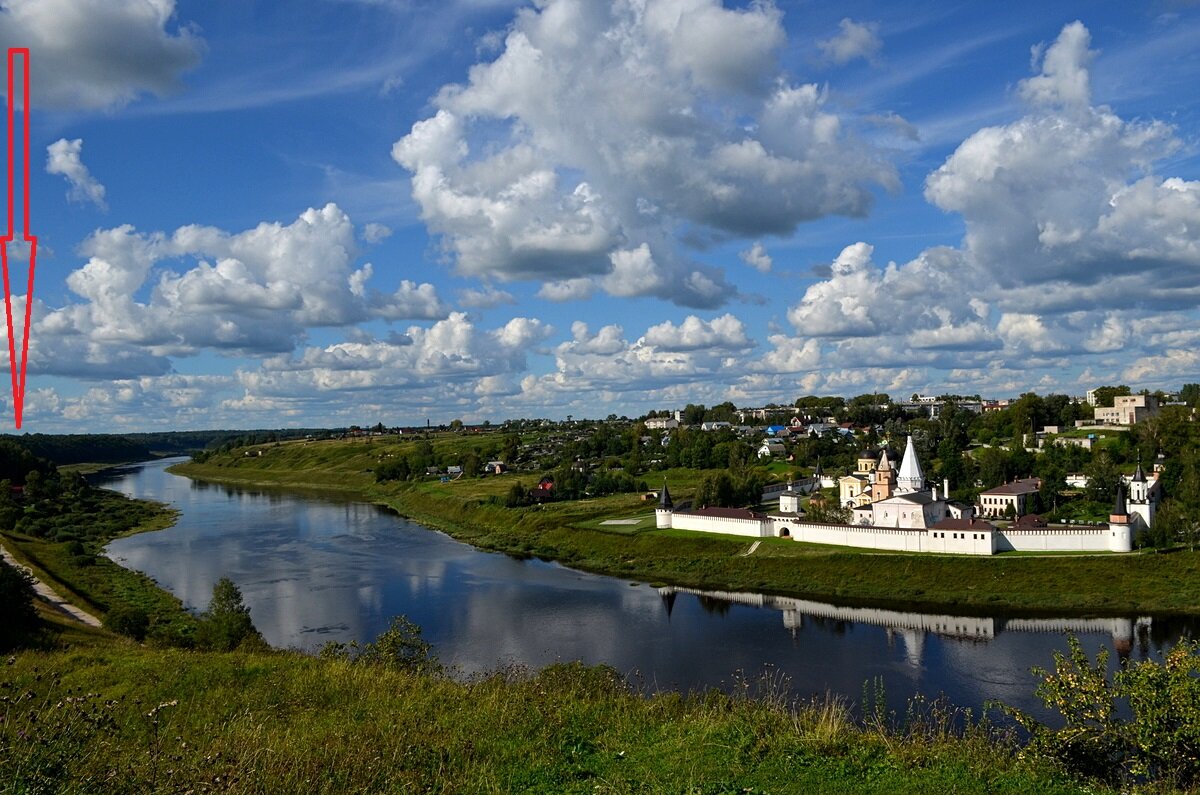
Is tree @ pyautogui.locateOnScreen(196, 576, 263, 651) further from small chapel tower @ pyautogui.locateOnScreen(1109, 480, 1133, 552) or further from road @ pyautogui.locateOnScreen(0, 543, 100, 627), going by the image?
small chapel tower @ pyautogui.locateOnScreen(1109, 480, 1133, 552)

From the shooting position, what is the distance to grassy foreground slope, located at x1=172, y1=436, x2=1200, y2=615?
32.4 m

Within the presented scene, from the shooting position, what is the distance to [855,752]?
8.84 meters

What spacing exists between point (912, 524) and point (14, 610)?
120 ft

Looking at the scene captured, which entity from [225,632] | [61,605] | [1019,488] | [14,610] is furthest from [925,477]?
[14,610]

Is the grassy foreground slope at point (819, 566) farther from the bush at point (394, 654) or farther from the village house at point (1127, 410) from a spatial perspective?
the village house at point (1127, 410)

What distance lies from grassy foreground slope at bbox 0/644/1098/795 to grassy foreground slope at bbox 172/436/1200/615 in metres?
26.2

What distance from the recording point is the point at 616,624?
99.8 feet

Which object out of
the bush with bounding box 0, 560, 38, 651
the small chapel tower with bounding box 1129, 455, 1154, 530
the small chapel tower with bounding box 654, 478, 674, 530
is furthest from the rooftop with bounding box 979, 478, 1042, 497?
the bush with bounding box 0, 560, 38, 651

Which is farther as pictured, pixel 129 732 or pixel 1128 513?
pixel 1128 513

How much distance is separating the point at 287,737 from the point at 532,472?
7828 centimetres

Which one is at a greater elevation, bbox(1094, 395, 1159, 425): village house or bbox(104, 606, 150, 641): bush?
bbox(1094, 395, 1159, 425): village house

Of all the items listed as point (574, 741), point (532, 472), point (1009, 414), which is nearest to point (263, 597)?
point (574, 741)

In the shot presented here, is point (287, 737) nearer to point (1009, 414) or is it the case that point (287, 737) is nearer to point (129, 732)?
point (129, 732)

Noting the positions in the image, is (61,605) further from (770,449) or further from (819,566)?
(770,449)
